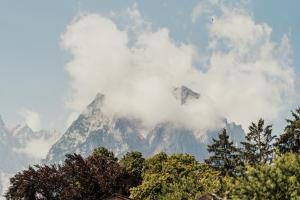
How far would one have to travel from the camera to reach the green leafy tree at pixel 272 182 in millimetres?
28141

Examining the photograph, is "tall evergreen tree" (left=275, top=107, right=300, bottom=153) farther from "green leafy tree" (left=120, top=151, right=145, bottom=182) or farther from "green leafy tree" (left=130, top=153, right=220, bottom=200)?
"green leafy tree" (left=120, top=151, right=145, bottom=182)

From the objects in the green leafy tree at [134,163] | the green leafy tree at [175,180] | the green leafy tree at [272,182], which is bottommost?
the green leafy tree at [272,182]

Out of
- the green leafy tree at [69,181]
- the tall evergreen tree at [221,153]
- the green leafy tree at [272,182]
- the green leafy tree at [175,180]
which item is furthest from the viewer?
the tall evergreen tree at [221,153]

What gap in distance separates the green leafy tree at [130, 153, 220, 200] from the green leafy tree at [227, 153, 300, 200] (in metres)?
33.3

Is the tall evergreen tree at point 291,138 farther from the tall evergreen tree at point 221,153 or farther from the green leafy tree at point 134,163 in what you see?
the green leafy tree at point 134,163

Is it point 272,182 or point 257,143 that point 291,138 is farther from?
point 272,182

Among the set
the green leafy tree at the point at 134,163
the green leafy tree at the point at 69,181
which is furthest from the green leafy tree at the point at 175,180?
the green leafy tree at the point at 134,163

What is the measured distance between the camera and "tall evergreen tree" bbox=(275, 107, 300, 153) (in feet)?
246

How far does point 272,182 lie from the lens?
93.2 feet

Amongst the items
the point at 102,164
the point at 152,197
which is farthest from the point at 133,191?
the point at 102,164

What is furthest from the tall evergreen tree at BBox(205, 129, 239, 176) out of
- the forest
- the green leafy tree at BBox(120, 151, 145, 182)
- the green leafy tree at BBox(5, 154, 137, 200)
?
the green leafy tree at BBox(120, 151, 145, 182)

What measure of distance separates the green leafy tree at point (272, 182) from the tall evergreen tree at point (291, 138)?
45854 millimetres

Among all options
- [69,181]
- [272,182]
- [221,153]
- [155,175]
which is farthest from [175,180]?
[272,182]

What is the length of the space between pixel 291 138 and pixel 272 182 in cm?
4932
